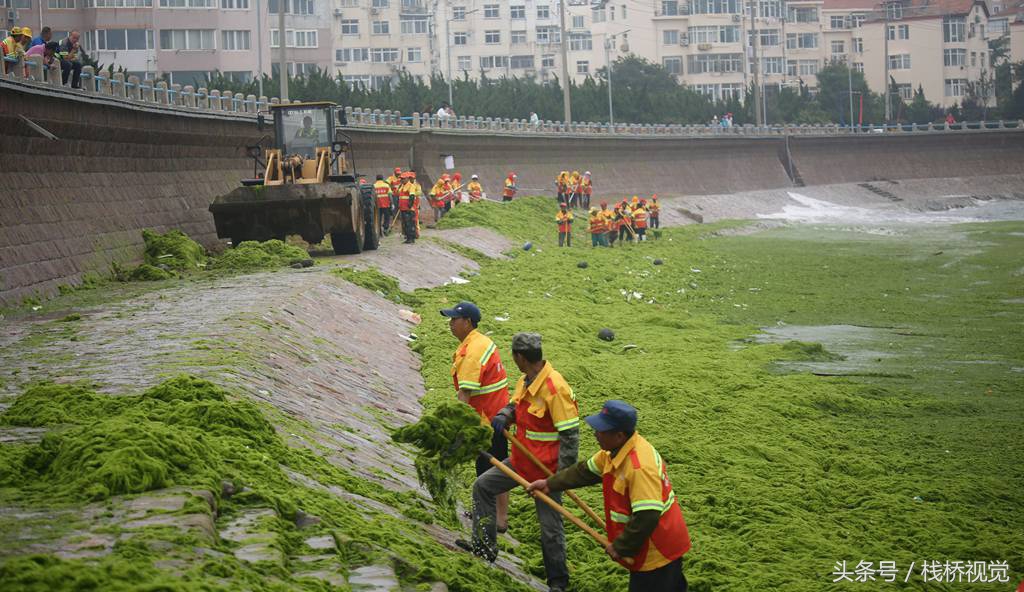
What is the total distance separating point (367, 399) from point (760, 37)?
371 ft

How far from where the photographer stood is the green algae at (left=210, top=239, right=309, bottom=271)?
2619 cm

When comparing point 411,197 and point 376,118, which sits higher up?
point 376,118

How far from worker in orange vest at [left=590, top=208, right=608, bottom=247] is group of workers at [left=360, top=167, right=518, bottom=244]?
4.76 meters

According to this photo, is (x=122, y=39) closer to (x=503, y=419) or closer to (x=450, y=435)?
(x=450, y=435)

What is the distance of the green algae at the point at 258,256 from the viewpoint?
1031 inches

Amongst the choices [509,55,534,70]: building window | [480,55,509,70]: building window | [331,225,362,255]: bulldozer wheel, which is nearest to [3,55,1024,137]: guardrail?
[331,225,362,255]: bulldozer wheel

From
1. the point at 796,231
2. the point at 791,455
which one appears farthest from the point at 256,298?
the point at 796,231

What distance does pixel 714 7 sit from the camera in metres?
119

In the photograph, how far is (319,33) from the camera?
3939 inches

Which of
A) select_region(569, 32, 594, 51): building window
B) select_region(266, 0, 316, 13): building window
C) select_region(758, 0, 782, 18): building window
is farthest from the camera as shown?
select_region(569, 32, 594, 51): building window

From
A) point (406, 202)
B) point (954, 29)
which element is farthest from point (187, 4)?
point (954, 29)

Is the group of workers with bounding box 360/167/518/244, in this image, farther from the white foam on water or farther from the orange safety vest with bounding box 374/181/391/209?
the white foam on water

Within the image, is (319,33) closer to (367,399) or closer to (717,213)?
(717,213)

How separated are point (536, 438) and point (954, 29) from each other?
407 ft
